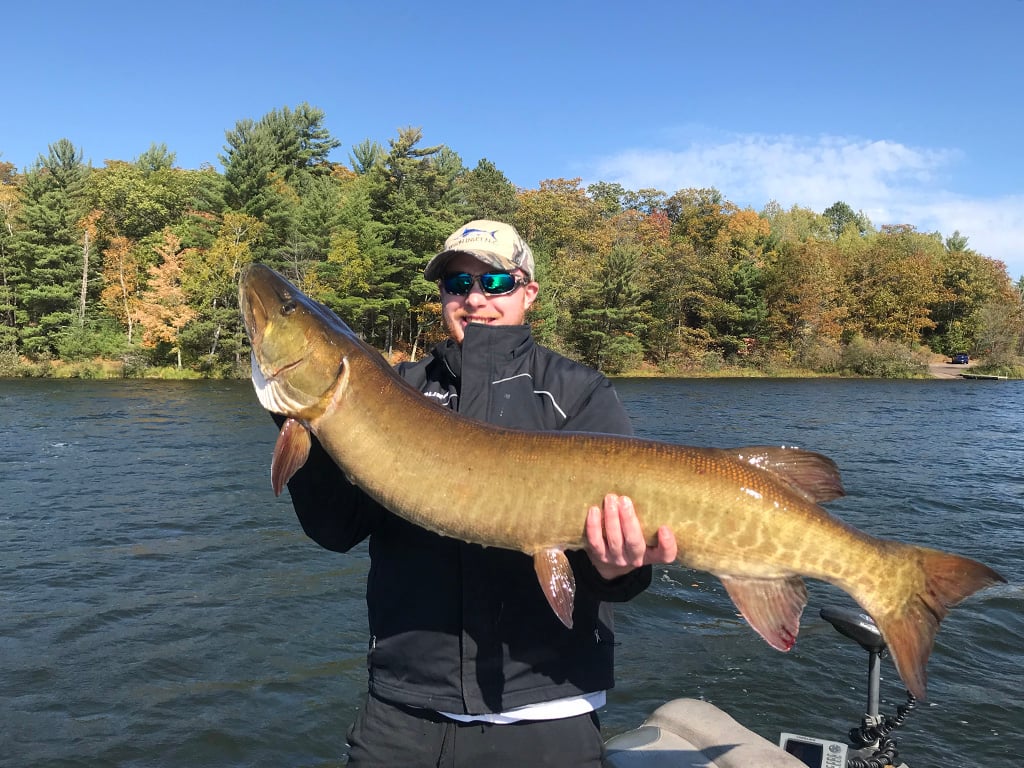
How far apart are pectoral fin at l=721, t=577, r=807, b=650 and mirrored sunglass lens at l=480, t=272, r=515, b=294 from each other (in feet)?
3.88

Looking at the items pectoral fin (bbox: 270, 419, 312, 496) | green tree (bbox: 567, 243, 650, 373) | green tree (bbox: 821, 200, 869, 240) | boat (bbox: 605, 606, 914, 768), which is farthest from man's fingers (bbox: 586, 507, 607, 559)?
green tree (bbox: 821, 200, 869, 240)

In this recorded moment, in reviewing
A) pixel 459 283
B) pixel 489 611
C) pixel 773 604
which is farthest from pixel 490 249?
pixel 773 604

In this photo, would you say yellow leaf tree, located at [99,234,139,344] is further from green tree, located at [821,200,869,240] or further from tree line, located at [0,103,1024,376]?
green tree, located at [821,200,869,240]

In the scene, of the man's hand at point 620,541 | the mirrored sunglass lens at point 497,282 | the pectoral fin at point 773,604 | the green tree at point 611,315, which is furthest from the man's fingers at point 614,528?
the green tree at point 611,315

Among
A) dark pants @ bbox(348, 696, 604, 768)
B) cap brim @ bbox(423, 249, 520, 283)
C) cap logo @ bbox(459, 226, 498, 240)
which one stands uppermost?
cap logo @ bbox(459, 226, 498, 240)

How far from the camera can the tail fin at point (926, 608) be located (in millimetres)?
2016

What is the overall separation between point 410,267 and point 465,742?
3957 centimetres

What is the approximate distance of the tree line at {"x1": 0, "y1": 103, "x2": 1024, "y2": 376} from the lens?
38750 mm

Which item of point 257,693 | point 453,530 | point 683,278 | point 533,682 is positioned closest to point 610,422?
point 453,530

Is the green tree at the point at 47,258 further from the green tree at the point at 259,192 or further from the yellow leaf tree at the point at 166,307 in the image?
the green tree at the point at 259,192

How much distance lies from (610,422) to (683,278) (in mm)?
53532

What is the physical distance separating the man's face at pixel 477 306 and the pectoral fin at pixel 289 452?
1.98 feet

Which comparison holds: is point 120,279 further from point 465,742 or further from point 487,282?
point 465,742

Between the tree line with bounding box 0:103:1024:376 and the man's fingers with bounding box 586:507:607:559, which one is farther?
the tree line with bounding box 0:103:1024:376
